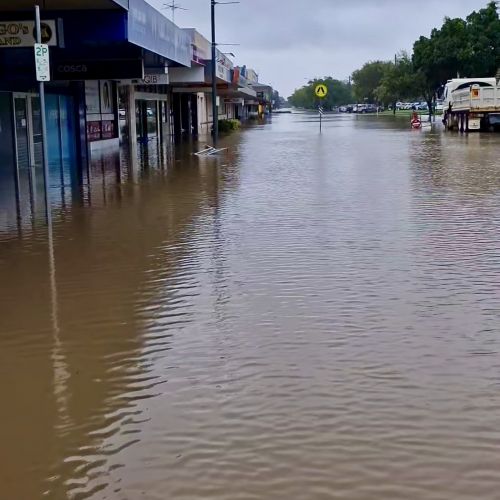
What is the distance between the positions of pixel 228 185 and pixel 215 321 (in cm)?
1119

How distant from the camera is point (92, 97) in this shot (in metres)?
28.7

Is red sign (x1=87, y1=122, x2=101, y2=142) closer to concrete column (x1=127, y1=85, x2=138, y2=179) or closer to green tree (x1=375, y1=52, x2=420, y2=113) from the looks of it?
concrete column (x1=127, y1=85, x2=138, y2=179)

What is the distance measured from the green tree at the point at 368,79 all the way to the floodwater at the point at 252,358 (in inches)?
5658

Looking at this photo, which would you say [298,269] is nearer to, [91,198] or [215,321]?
[215,321]

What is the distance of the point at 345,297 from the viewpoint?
7680mm

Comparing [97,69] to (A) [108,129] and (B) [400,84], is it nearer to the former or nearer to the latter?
(A) [108,129]

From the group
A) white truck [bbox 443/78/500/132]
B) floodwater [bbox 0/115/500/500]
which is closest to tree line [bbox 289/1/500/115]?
white truck [bbox 443/78/500/132]

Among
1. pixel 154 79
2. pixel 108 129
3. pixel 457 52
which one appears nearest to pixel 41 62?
pixel 154 79

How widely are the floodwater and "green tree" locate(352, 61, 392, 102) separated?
143710 mm

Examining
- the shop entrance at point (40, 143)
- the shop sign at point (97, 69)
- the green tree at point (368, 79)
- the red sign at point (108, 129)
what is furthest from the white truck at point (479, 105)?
the green tree at point (368, 79)

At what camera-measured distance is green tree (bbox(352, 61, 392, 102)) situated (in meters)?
152

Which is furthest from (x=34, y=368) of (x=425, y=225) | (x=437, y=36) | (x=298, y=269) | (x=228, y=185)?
(x=437, y=36)

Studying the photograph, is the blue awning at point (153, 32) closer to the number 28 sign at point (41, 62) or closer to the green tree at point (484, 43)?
the number 28 sign at point (41, 62)

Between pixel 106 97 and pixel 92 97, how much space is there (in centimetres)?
Answer: 212
